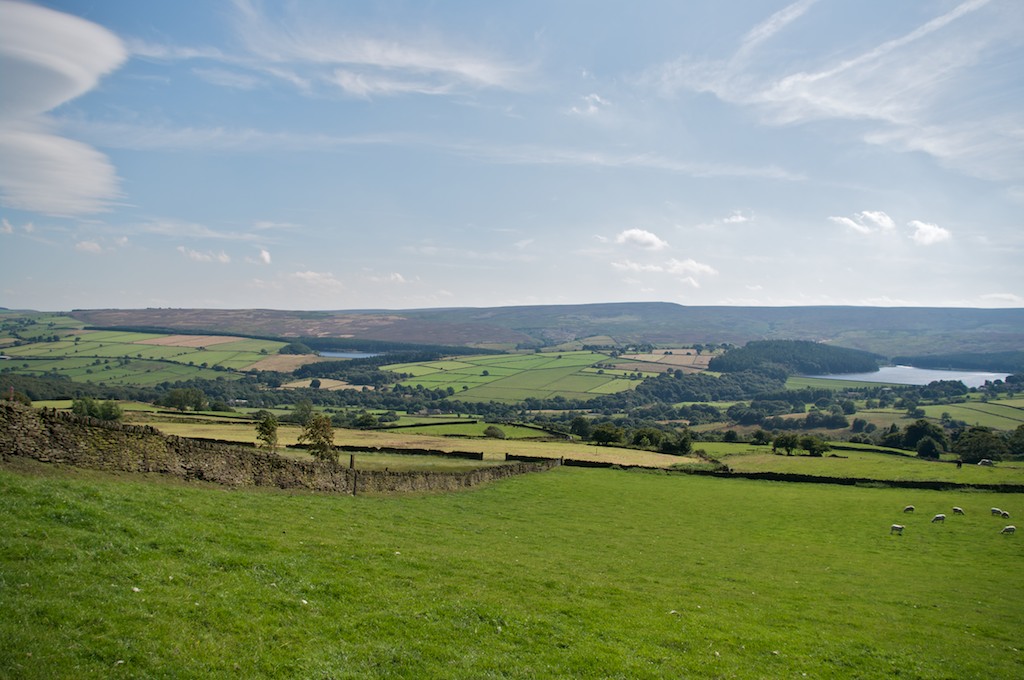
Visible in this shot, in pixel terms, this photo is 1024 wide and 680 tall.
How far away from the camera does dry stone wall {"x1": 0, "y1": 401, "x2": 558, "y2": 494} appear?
17.6 metres

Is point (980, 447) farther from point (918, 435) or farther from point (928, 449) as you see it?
point (918, 435)

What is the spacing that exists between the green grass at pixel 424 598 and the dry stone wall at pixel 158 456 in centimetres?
111

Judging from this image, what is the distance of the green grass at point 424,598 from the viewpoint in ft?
31.4

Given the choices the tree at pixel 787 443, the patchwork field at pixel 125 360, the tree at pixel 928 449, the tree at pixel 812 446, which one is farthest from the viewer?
the patchwork field at pixel 125 360

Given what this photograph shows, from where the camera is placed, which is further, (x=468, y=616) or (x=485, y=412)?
(x=485, y=412)

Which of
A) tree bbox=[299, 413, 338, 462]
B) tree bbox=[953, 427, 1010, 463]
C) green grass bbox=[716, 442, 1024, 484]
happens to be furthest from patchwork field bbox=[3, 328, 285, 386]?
tree bbox=[953, 427, 1010, 463]

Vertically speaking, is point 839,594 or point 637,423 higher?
point 839,594

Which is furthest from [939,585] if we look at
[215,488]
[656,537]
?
[215,488]

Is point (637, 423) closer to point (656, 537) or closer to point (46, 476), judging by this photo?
point (656, 537)

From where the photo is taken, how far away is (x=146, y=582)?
10828mm

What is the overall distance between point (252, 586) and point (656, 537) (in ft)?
62.3

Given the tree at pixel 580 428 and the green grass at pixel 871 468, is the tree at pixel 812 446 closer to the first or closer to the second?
the green grass at pixel 871 468

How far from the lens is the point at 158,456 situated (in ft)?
69.8

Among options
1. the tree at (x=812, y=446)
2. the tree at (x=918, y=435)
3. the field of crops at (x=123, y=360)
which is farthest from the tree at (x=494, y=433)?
the field of crops at (x=123, y=360)
